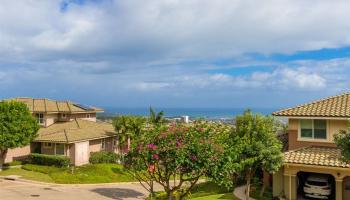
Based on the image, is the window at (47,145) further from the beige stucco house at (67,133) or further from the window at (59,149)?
the window at (59,149)

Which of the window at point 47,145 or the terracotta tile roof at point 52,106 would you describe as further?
the terracotta tile roof at point 52,106

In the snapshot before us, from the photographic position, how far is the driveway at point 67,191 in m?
32.7

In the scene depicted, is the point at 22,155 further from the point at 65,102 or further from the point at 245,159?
the point at 245,159

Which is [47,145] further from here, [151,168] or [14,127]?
[151,168]

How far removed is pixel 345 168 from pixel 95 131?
33.6 meters

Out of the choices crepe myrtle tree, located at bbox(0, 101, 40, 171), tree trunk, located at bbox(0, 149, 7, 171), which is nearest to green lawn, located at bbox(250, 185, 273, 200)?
crepe myrtle tree, located at bbox(0, 101, 40, 171)

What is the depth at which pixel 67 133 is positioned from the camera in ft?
156

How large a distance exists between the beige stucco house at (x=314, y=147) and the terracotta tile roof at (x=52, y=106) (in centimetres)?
3285

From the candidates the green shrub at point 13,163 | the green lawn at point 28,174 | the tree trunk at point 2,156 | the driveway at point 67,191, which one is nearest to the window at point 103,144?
the green shrub at point 13,163

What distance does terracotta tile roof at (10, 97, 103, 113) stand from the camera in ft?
177

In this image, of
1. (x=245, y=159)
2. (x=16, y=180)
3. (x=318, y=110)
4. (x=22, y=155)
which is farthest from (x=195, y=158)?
(x=22, y=155)

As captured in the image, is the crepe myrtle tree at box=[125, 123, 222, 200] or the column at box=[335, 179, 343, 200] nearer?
the crepe myrtle tree at box=[125, 123, 222, 200]

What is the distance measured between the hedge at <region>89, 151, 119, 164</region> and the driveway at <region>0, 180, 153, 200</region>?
8.27 meters

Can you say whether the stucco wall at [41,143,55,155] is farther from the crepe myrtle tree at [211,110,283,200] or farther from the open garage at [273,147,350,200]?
the open garage at [273,147,350,200]
